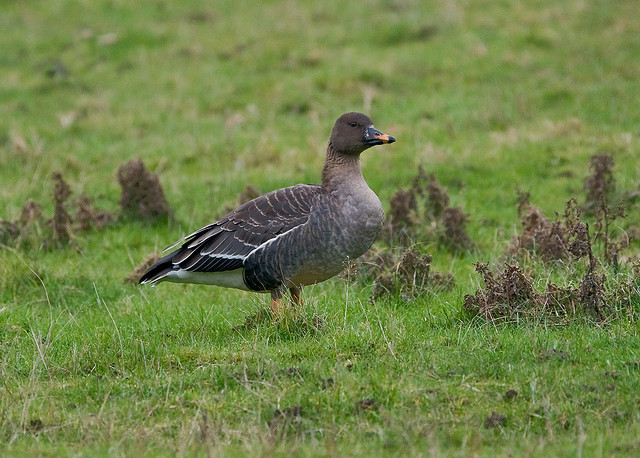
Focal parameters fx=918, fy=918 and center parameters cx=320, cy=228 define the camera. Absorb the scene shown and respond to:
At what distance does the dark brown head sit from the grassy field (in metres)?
1.35

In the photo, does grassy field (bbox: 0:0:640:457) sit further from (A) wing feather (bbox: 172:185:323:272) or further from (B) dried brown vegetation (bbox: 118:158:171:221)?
(A) wing feather (bbox: 172:185:323:272)

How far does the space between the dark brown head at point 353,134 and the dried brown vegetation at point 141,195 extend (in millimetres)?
4048

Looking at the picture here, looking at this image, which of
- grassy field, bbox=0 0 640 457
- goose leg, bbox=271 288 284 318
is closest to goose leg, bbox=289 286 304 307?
goose leg, bbox=271 288 284 318

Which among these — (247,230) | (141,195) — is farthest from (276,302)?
(141,195)

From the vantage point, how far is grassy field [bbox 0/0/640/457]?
19.7 feet

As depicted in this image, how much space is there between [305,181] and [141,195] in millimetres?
2366

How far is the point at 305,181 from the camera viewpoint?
1300 centimetres

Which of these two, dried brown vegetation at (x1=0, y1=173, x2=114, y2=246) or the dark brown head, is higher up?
the dark brown head

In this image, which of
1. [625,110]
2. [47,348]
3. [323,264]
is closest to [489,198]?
[625,110]

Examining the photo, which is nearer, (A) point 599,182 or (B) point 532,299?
(B) point 532,299

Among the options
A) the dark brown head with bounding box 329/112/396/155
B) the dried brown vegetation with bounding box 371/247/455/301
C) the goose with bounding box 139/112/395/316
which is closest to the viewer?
the goose with bounding box 139/112/395/316

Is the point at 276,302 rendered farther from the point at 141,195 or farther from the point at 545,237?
the point at 141,195

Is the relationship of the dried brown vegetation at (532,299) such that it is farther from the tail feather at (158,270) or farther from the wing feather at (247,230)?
the tail feather at (158,270)

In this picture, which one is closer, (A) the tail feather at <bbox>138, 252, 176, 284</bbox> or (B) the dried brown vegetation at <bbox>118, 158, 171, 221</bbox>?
(A) the tail feather at <bbox>138, 252, 176, 284</bbox>
